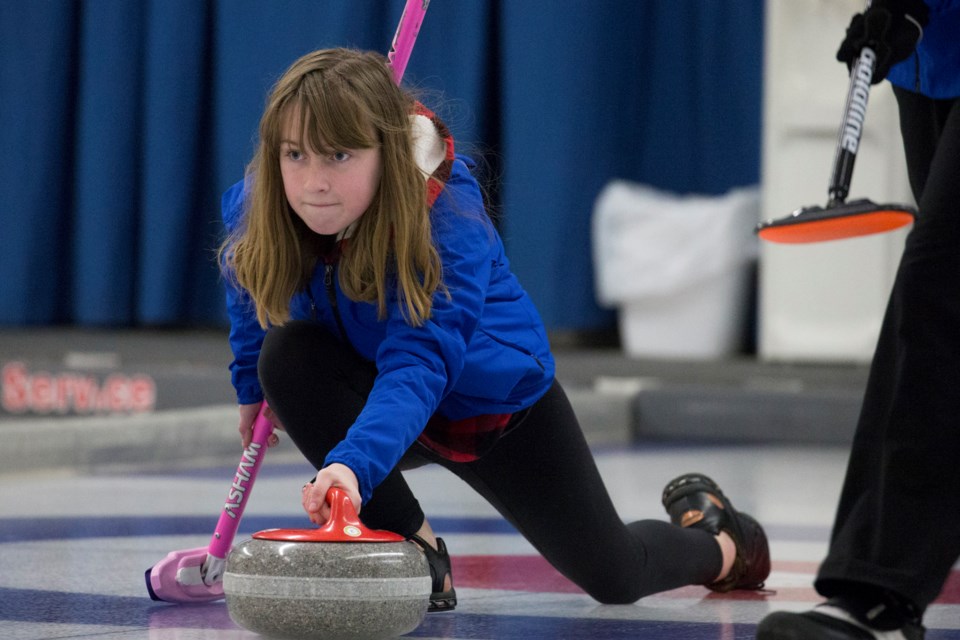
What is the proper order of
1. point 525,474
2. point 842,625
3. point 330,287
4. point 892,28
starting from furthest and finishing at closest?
point 525,474
point 330,287
point 892,28
point 842,625

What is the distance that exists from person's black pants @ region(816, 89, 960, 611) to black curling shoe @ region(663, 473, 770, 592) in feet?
1.58

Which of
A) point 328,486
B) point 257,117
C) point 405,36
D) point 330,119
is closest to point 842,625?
point 328,486

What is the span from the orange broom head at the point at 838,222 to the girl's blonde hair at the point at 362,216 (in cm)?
34

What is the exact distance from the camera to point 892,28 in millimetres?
1406

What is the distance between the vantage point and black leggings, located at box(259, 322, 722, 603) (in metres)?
1.55

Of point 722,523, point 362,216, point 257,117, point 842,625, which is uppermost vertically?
Answer: point 362,216

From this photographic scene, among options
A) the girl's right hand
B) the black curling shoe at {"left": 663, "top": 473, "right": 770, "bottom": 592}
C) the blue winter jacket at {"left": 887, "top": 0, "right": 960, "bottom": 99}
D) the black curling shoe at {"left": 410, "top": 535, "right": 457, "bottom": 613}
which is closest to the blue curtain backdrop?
the black curling shoe at {"left": 663, "top": 473, "right": 770, "bottom": 592}

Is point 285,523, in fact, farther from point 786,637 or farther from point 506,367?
point 786,637

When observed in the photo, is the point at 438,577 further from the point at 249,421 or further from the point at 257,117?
the point at 257,117

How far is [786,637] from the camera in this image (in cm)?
130

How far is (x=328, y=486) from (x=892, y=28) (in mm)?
688

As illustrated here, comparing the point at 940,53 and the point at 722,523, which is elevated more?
the point at 940,53

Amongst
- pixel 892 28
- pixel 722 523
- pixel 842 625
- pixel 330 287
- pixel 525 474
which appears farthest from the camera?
pixel 722 523

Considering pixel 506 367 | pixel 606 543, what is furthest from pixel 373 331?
pixel 606 543
